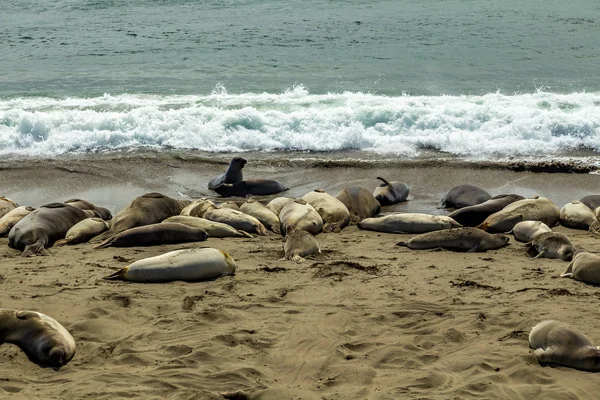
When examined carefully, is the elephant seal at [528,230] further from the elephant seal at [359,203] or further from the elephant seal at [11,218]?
the elephant seal at [11,218]

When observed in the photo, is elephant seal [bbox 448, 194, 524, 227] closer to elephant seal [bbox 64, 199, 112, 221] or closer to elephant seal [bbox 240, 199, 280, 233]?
elephant seal [bbox 240, 199, 280, 233]

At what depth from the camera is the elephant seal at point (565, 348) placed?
5441mm

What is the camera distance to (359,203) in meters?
10.6

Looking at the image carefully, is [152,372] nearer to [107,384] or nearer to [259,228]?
[107,384]

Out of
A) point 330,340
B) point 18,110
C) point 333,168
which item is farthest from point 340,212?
point 18,110

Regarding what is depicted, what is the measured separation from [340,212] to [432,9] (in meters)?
19.6

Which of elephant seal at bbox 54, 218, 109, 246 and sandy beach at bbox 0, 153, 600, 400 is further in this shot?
elephant seal at bbox 54, 218, 109, 246

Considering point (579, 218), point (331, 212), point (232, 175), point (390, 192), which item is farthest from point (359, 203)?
point (579, 218)

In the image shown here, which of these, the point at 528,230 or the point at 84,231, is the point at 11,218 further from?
the point at 528,230

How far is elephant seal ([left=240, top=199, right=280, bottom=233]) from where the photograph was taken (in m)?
9.99

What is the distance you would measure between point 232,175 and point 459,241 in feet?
14.5

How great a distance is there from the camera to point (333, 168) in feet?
43.8

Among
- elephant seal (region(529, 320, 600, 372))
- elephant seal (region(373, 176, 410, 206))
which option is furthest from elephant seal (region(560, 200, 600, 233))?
elephant seal (region(529, 320, 600, 372))

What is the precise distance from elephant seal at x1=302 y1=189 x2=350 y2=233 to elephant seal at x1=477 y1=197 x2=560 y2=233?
169cm
